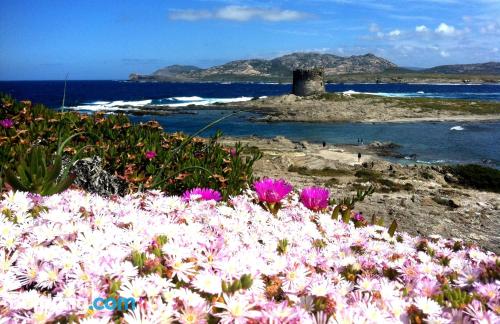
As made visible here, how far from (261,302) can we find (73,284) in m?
0.59

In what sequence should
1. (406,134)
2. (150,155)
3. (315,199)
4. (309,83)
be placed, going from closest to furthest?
(315,199) → (150,155) → (406,134) → (309,83)

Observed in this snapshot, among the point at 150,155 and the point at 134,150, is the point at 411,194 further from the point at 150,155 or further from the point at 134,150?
the point at 150,155

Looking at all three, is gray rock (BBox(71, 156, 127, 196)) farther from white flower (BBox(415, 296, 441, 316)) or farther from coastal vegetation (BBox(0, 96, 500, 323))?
white flower (BBox(415, 296, 441, 316))

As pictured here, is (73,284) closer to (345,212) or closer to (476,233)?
(345,212)

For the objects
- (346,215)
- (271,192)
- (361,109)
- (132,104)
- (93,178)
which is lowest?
(361,109)

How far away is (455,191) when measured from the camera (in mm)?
18000

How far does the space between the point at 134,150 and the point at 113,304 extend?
5153 mm

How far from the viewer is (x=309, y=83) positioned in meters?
81.9

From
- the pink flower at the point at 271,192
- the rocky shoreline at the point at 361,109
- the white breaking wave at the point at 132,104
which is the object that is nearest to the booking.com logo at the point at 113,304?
the pink flower at the point at 271,192

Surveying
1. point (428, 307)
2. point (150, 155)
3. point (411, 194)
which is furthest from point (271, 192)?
point (411, 194)

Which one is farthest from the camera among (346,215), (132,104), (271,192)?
Answer: (132,104)

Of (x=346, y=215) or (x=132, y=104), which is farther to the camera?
(x=132, y=104)

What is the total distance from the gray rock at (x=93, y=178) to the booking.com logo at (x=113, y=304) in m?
3.89

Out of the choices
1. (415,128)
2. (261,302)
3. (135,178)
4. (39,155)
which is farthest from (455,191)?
(415,128)
